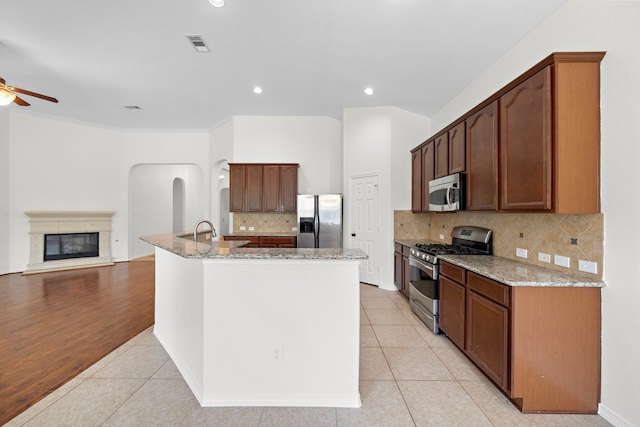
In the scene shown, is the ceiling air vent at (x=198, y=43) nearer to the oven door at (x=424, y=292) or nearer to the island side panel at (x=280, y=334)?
the island side panel at (x=280, y=334)

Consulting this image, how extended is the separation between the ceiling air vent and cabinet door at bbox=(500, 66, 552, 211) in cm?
324

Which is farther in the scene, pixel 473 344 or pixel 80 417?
pixel 473 344

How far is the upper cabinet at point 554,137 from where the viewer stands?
1911mm

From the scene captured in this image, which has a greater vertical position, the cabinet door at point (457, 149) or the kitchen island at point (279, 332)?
the cabinet door at point (457, 149)

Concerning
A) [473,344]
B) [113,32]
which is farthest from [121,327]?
[473,344]

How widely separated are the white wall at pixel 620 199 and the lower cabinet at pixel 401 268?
2.26 metres

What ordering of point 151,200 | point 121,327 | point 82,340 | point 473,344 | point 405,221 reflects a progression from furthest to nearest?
point 151,200, point 405,221, point 121,327, point 82,340, point 473,344

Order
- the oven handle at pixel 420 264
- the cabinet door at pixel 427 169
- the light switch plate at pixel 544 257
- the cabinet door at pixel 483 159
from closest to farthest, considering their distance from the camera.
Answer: the light switch plate at pixel 544 257 < the cabinet door at pixel 483 159 < the oven handle at pixel 420 264 < the cabinet door at pixel 427 169

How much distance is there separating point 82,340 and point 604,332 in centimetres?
451

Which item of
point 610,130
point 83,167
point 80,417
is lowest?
point 80,417

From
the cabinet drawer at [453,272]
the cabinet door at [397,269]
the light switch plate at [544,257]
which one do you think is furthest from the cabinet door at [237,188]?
the light switch plate at [544,257]

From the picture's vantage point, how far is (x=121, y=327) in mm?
3236

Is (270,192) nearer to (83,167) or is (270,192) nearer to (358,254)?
(358,254)

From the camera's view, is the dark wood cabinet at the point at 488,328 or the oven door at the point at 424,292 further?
the oven door at the point at 424,292
